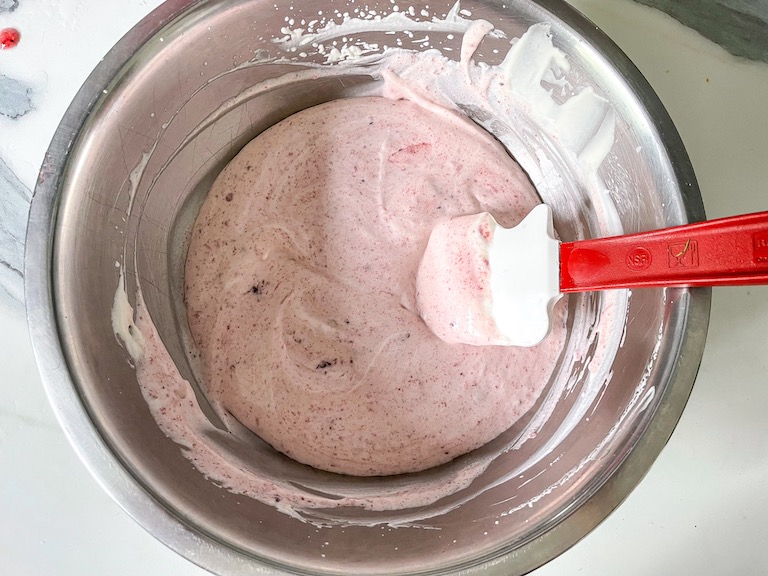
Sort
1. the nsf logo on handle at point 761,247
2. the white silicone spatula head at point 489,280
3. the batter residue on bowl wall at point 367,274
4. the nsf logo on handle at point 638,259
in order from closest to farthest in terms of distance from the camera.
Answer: the nsf logo on handle at point 761,247 → the nsf logo on handle at point 638,259 → the white silicone spatula head at point 489,280 → the batter residue on bowl wall at point 367,274

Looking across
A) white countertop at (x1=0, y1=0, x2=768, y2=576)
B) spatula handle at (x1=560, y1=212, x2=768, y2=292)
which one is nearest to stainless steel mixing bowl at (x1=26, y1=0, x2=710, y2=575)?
spatula handle at (x1=560, y1=212, x2=768, y2=292)

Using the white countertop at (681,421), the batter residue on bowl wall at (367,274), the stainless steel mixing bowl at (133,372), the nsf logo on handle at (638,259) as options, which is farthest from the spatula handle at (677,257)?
the white countertop at (681,421)

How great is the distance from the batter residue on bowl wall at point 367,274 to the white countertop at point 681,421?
1.21 ft

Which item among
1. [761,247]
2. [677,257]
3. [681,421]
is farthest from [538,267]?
[681,421]

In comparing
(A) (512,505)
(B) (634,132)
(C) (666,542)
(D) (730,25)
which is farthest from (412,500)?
(D) (730,25)

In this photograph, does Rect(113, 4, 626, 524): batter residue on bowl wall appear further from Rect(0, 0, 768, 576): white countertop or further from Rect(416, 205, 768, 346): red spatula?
Rect(0, 0, 768, 576): white countertop

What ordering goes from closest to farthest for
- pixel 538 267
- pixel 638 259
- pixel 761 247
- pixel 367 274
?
pixel 761 247, pixel 638 259, pixel 538 267, pixel 367 274

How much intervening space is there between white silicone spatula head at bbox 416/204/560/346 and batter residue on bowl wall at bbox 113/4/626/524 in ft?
0.23

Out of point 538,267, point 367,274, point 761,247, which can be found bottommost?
point 761,247

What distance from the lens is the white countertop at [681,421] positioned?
1.45 m

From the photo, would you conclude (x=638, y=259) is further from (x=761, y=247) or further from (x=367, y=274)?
(x=367, y=274)

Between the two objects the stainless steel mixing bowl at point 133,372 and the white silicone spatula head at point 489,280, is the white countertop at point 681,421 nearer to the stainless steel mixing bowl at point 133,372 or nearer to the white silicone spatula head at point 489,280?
the stainless steel mixing bowl at point 133,372

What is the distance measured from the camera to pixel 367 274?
56.5 inches

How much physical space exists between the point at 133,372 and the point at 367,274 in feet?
1.84
